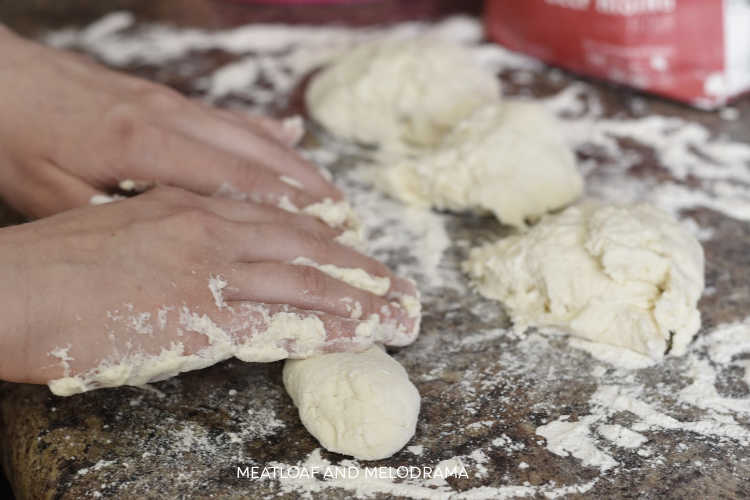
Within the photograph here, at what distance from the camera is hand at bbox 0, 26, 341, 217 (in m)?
1.37

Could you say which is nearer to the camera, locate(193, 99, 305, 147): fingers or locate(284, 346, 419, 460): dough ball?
locate(284, 346, 419, 460): dough ball

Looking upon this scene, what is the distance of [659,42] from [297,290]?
3.90ft

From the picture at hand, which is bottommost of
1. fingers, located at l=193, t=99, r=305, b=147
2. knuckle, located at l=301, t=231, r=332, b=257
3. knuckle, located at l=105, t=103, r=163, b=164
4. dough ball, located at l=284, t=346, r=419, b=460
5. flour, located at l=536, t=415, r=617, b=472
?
flour, located at l=536, t=415, r=617, b=472

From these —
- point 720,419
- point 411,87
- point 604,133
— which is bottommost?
point 720,419

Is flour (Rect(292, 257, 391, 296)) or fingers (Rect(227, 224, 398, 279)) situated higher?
fingers (Rect(227, 224, 398, 279))

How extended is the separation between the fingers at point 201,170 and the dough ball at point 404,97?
478mm

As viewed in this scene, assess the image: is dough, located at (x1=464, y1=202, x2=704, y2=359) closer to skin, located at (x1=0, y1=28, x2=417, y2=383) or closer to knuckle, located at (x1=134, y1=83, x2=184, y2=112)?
skin, located at (x1=0, y1=28, x2=417, y2=383)

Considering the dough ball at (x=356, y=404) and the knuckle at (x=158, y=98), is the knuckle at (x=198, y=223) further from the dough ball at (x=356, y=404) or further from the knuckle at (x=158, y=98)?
the knuckle at (x=158, y=98)

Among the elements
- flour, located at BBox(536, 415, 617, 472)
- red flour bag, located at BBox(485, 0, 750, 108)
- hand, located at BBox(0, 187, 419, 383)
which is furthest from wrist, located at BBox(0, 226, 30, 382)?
red flour bag, located at BBox(485, 0, 750, 108)

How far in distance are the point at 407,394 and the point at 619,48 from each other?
1.21 meters

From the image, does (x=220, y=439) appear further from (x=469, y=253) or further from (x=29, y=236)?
(x=469, y=253)

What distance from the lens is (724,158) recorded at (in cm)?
170

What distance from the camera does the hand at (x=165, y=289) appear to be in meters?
1.03

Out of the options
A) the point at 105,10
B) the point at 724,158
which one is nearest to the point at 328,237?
the point at 724,158
